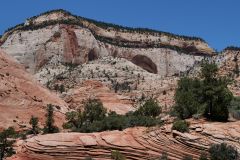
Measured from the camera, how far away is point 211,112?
56562 mm

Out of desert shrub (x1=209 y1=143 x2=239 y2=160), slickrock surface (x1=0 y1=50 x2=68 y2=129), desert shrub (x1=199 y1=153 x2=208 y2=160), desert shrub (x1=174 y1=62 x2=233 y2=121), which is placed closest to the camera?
desert shrub (x1=209 y1=143 x2=239 y2=160)

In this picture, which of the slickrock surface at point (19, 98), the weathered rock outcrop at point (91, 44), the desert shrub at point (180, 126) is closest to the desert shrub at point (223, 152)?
the desert shrub at point (180, 126)

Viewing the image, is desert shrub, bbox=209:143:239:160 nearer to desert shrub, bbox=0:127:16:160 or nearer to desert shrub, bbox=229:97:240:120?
desert shrub, bbox=229:97:240:120

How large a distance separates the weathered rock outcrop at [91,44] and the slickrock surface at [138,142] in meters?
98.9

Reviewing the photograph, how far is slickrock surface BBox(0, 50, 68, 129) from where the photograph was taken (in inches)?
3455

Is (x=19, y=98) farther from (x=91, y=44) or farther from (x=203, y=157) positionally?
(x=91, y=44)

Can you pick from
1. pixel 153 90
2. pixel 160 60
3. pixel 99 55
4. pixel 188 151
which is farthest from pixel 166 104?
pixel 160 60

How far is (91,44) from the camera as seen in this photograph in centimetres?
16500

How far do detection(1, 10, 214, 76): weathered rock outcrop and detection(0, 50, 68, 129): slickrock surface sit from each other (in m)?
49.8

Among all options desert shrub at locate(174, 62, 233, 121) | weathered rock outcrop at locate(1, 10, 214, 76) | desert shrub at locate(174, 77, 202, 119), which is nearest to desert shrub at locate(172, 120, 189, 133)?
desert shrub at locate(174, 62, 233, 121)

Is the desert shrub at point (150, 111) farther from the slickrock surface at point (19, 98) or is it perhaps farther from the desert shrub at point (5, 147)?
the desert shrub at point (5, 147)

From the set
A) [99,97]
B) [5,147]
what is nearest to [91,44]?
[99,97]

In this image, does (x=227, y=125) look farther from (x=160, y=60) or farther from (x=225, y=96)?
(x=160, y=60)

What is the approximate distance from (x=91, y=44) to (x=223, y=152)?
391ft
